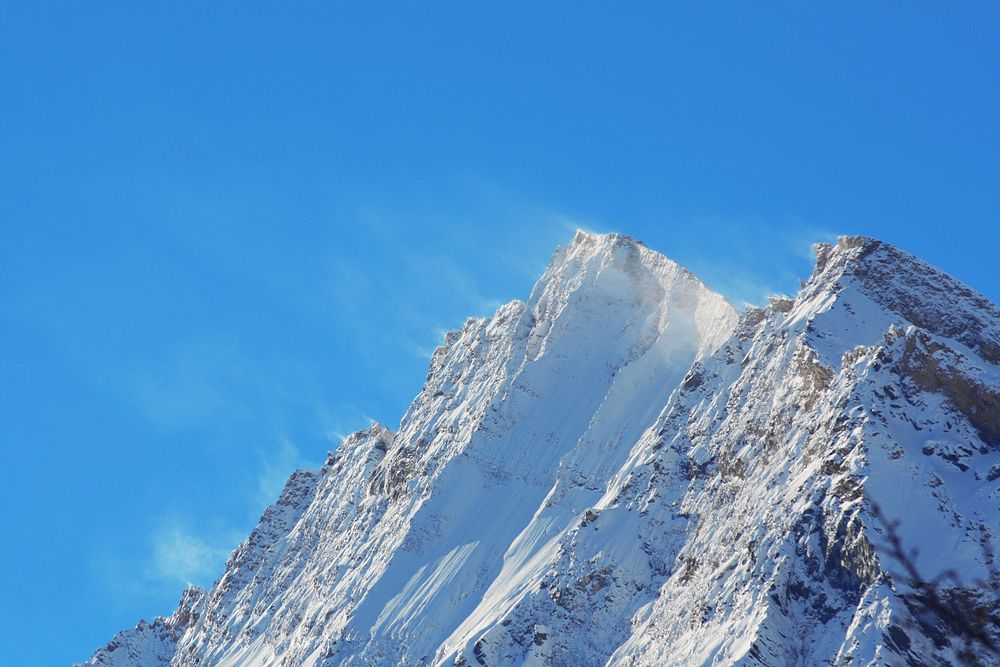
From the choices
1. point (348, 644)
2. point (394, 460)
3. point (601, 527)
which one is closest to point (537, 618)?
point (601, 527)

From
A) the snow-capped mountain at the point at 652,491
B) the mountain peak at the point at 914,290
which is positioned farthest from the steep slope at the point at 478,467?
the mountain peak at the point at 914,290

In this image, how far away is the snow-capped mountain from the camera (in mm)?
74625

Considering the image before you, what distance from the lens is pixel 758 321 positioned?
11200 cm

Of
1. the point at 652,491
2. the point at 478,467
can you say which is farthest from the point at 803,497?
the point at 478,467

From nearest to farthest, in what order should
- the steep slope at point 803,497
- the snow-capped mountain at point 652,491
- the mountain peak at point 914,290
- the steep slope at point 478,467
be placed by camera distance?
the steep slope at point 803,497, the snow-capped mountain at point 652,491, the mountain peak at point 914,290, the steep slope at point 478,467

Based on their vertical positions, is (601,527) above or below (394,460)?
below

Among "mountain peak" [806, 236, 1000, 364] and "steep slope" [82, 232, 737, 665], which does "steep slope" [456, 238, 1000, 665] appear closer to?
"mountain peak" [806, 236, 1000, 364]

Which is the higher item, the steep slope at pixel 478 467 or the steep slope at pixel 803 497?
the steep slope at pixel 478 467

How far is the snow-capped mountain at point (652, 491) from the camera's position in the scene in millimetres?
74625

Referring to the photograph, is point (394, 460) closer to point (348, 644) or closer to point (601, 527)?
point (348, 644)

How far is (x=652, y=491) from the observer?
103938 mm

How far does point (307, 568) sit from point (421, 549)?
1023 inches

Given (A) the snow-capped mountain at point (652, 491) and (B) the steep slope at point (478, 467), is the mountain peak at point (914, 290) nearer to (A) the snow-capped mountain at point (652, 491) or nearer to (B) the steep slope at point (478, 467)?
(A) the snow-capped mountain at point (652, 491)

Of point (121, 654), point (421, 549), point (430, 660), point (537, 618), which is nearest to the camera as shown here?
point (537, 618)
